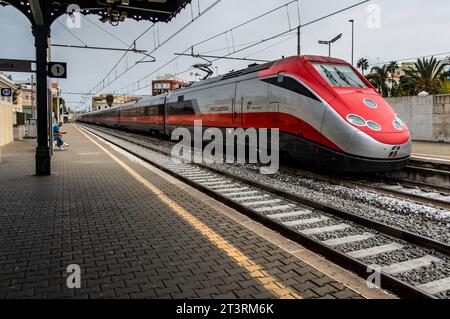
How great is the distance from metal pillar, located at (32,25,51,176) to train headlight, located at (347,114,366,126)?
7.75 metres

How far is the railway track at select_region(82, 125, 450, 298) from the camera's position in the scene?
385cm

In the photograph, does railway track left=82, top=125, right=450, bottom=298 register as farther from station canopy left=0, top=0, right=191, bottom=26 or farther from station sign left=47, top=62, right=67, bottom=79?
station canopy left=0, top=0, right=191, bottom=26

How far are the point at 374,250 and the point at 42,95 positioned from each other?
29.7 ft

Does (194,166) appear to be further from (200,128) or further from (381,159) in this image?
(381,159)

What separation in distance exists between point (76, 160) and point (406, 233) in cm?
1193

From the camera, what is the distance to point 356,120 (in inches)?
345

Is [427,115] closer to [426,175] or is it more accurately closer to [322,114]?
[426,175]

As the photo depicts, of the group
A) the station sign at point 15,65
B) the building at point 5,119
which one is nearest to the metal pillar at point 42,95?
the station sign at point 15,65

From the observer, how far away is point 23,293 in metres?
3.43

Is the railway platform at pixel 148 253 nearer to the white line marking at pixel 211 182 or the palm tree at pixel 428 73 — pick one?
the white line marking at pixel 211 182

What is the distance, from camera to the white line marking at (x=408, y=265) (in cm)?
414

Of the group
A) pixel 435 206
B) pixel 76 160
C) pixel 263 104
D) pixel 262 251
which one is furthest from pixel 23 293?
pixel 76 160

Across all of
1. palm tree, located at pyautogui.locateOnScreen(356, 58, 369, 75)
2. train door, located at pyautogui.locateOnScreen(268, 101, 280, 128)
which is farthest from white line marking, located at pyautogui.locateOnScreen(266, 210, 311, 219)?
palm tree, located at pyautogui.locateOnScreen(356, 58, 369, 75)

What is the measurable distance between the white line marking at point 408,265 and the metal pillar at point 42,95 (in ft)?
29.6
